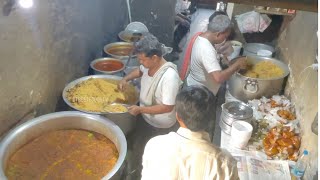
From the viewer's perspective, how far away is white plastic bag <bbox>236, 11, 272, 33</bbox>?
5.58 m

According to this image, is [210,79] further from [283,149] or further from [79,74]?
[79,74]

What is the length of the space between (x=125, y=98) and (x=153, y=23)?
9.64 ft

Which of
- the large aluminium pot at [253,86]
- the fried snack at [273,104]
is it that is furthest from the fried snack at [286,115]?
the large aluminium pot at [253,86]

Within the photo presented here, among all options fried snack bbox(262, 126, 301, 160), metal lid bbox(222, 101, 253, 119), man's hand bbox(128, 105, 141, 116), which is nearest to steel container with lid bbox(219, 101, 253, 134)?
metal lid bbox(222, 101, 253, 119)

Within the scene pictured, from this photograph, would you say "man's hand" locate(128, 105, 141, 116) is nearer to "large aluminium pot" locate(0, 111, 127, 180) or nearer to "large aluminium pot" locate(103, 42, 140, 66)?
"large aluminium pot" locate(0, 111, 127, 180)

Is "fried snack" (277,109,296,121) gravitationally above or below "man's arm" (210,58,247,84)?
below

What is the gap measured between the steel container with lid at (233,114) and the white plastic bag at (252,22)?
2.38 metres

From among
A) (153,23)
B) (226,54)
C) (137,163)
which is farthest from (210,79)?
(153,23)

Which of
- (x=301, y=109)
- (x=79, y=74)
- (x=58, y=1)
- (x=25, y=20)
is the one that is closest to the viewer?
(x=25, y=20)

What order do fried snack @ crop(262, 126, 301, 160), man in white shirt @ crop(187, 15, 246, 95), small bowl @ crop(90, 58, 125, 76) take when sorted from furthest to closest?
small bowl @ crop(90, 58, 125, 76)
man in white shirt @ crop(187, 15, 246, 95)
fried snack @ crop(262, 126, 301, 160)

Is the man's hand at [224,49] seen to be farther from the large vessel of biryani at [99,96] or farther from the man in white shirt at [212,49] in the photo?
the large vessel of biryani at [99,96]

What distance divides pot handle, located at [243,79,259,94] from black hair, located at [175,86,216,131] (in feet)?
7.67

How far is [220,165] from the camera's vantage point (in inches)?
82.4

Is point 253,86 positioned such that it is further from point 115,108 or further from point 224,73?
point 115,108
